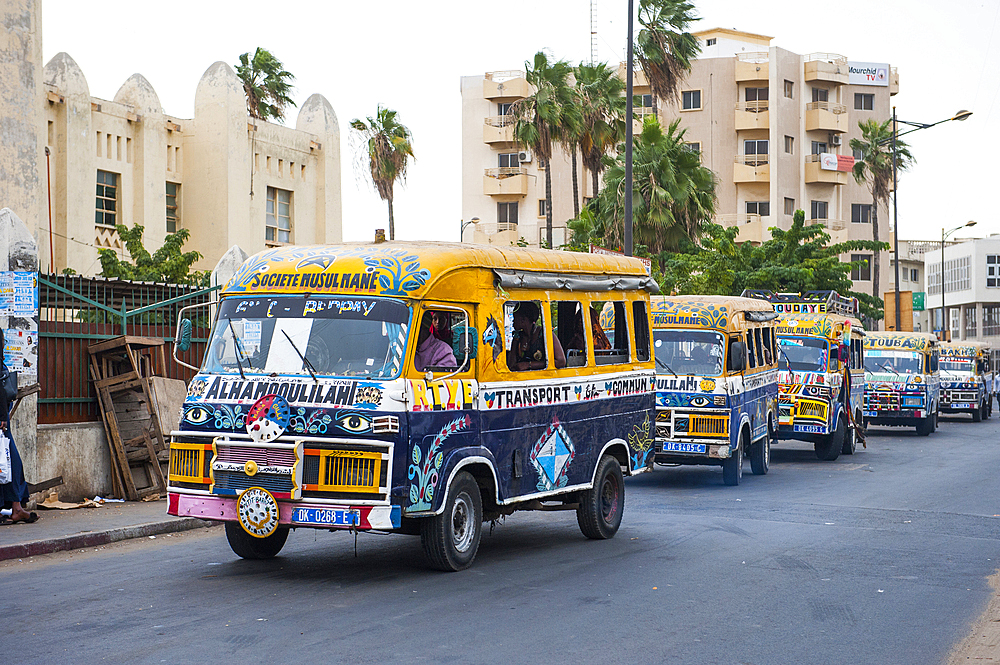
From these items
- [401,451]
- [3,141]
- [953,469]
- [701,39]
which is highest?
[701,39]

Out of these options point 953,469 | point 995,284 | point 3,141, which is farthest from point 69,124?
point 995,284

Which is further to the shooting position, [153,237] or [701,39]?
[701,39]

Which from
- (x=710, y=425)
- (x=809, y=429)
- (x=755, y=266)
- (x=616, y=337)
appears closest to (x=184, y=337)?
(x=616, y=337)

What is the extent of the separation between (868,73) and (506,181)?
2251cm

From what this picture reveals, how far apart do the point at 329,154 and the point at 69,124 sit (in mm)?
11070

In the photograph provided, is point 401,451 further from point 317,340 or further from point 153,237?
point 153,237

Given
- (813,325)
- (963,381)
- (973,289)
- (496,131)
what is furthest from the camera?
(973,289)

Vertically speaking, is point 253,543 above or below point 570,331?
below

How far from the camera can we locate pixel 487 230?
6525cm

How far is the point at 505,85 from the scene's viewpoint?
2547 inches

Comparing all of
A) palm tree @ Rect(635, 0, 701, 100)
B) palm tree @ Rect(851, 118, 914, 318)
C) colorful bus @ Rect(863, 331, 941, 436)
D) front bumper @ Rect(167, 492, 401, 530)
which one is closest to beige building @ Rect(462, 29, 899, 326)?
palm tree @ Rect(851, 118, 914, 318)

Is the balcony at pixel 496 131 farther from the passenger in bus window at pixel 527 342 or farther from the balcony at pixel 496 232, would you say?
the passenger in bus window at pixel 527 342

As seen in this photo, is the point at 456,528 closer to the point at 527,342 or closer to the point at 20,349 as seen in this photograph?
the point at 527,342

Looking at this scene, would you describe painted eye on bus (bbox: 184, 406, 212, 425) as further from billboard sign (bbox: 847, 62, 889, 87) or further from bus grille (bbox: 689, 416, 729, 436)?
billboard sign (bbox: 847, 62, 889, 87)
